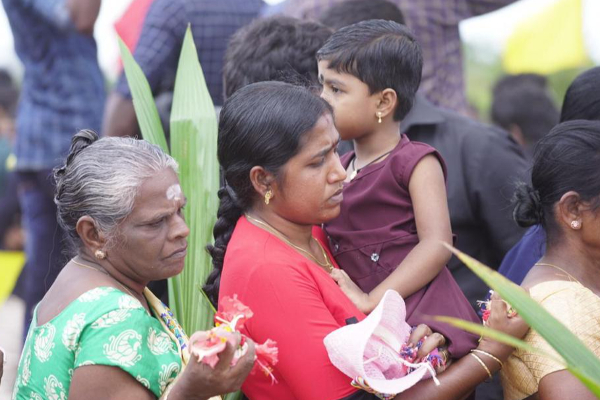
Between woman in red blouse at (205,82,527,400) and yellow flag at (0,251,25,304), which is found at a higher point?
woman in red blouse at (205,82,527,400)

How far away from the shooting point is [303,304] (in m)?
2.46

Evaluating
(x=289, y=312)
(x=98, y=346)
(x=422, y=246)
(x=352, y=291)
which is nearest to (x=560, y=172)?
(x=422, y=246)

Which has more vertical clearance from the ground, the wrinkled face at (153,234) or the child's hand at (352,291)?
the wrinkled face at (153,234)

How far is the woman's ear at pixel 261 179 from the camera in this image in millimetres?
2652

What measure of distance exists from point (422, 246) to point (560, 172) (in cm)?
51

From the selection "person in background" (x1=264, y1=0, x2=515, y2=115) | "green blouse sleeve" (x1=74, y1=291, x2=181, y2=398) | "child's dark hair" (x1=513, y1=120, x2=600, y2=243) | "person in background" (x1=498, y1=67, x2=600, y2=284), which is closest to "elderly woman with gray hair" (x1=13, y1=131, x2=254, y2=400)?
"green blouse sleeve" (x1=74, y1=291, x2=181, y2=398)

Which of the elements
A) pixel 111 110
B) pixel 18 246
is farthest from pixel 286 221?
pixel 18 246

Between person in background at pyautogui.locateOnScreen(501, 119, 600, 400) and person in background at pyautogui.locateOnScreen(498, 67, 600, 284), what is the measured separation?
24 centimetres

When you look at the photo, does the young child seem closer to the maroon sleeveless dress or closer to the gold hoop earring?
the maroon sleeveless dress

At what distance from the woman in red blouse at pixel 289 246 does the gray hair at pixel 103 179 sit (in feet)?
0.92

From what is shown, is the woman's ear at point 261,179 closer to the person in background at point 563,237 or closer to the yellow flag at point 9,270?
the person in background at point 563,237

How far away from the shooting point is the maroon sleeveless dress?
2844 millimetres

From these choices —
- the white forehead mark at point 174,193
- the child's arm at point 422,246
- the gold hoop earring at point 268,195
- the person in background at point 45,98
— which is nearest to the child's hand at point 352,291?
the child's arm at point 422,246

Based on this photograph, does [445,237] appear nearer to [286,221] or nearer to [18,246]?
[286,221]
